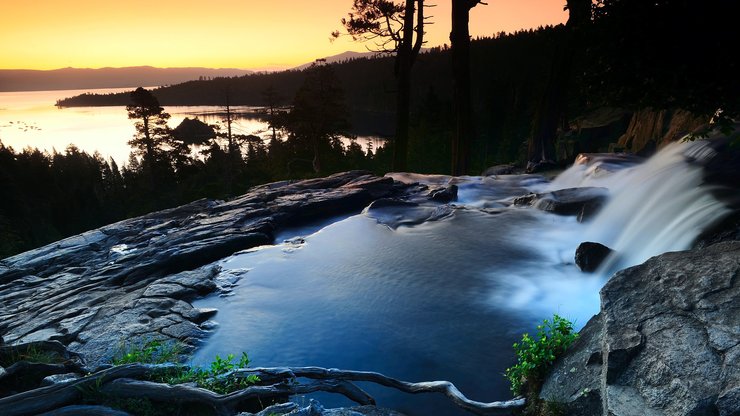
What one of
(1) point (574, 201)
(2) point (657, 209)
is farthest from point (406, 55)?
(2) point (657, 209)

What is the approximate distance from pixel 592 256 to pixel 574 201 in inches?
175

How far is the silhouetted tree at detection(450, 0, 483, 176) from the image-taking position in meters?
21.2

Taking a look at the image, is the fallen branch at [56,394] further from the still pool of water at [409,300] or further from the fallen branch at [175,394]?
the still pool of water at [409,300]

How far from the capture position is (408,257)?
11.9 m

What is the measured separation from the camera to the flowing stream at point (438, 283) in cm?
741

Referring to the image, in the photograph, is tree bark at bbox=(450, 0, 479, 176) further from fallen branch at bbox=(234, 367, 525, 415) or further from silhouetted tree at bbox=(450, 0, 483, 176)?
fallen branch at bbox=(234, 367, 525, 415)

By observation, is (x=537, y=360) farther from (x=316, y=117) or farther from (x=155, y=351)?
(x=316, y=117)

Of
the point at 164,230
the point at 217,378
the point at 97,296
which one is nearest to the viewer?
the point at 217,378

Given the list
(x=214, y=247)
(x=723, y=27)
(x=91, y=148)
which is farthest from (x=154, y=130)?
(x=91, y=148)

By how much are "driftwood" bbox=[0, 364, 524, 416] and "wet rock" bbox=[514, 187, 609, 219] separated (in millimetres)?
9643

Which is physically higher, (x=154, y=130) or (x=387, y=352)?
(x=154, y=130)

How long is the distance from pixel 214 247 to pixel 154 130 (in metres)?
42.7

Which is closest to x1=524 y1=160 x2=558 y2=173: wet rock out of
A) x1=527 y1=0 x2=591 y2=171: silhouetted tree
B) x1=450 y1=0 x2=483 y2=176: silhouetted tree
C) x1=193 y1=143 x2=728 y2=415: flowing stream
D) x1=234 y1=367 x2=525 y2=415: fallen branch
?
x1=527 y1=0 x2=591 y2=171: silhouetted tree

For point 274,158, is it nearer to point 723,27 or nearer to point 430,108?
point 430,108
